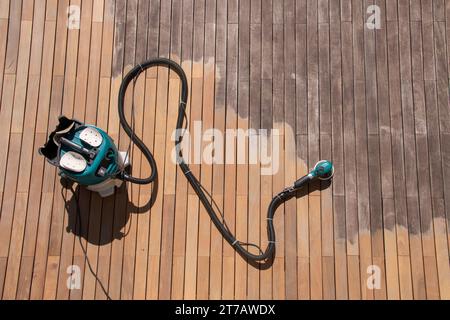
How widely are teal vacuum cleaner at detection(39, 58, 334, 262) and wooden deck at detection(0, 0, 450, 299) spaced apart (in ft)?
0.28

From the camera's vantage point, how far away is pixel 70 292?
13.0 ft

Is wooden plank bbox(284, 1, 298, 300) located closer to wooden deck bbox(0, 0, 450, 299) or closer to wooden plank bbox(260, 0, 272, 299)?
wooden deck bbox(0, 0, 450, 299)

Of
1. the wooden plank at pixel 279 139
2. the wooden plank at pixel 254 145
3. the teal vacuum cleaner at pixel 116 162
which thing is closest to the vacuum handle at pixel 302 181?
the teal vacuum cleaner at pixel 116 162

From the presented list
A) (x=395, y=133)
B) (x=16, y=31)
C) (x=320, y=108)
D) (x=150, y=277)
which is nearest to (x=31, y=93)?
(x=16, y=31)

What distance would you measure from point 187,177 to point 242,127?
0.67 metres

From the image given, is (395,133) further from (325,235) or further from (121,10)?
(121,10)

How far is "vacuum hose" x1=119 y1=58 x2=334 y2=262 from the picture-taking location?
399 centimetres

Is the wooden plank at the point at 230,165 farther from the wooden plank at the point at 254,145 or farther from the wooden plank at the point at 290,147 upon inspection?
the wooden plank at the point at 290,147

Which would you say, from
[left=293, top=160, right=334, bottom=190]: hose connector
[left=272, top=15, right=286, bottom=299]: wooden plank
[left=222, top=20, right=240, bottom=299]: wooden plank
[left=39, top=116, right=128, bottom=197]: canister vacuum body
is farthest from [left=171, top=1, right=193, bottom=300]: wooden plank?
[left=293, top=160, right=334, bottom=190]: hose connector

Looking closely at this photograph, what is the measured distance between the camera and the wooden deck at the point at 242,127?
4.00 metres

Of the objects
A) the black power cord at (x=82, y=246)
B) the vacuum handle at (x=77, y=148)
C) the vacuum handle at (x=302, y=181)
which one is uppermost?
the vacuum handle at (x=77, y=148)

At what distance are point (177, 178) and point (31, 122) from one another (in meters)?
1.40

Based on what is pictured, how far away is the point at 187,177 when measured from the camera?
4.13 meters
